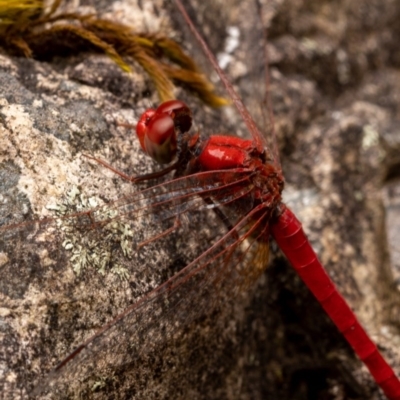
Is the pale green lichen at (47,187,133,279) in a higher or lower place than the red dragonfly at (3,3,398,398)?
higher

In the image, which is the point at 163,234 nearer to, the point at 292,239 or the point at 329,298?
the point at 292,239

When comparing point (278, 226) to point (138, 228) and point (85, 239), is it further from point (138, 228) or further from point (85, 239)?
point (85, 239)

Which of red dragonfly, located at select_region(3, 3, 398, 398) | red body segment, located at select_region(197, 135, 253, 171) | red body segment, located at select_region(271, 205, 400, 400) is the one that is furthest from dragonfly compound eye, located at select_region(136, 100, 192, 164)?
red body segment, located at select_region(271, 205, 400, 400)

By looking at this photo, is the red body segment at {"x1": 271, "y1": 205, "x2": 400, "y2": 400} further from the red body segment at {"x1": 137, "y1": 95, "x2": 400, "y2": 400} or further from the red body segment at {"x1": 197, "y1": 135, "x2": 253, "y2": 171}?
the red body segment at {"x1": 197, "y1": 135, "x2": 253, "y2": 171}

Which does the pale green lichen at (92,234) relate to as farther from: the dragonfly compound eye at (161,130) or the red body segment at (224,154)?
the red body segment at (224,154)

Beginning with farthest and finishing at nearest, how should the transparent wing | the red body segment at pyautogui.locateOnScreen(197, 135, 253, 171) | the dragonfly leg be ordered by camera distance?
the red body segment at pyautogui.locateOnScreen(197, 135, 253, 171)
the dragonfly leg
the transparent wing

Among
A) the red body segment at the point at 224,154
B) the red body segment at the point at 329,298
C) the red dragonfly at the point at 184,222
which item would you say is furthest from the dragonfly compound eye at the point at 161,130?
the red body segment at the point at 329,298

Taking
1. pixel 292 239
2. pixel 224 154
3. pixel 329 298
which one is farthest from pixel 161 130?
pixel 329 298

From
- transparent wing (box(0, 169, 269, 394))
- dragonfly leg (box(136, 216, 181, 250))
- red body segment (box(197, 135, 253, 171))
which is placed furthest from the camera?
red body segment (box(197, 135, 253, 171))
